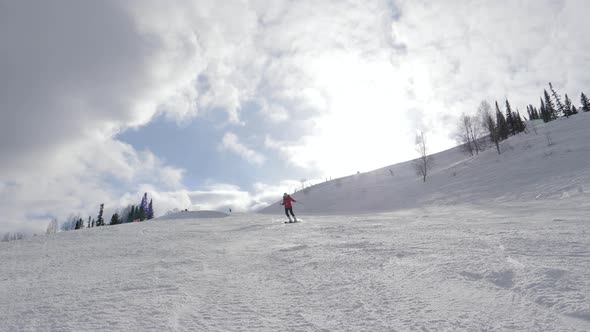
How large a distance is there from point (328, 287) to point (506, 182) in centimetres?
3002

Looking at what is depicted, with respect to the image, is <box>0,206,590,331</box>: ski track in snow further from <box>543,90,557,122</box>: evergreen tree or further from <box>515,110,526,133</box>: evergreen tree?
<box>543,90,557,122</box>: evergreen tree

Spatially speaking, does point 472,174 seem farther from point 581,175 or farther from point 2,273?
point 2,273

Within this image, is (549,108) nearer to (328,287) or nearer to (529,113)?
(529,113)

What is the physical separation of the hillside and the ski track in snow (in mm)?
14048

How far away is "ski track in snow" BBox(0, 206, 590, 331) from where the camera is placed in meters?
2.97

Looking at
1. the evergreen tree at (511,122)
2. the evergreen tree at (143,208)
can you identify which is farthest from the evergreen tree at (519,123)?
the evergreen tree at (143,208)

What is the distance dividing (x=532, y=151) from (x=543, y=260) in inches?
1630

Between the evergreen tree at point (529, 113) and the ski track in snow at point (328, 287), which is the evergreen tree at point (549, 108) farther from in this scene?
the ski track in snow at point (328, 287)

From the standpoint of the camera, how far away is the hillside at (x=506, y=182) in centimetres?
2062

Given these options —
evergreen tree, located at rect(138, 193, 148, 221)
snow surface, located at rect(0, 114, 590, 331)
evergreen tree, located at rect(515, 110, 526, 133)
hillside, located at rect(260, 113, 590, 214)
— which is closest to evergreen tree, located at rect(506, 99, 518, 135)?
evergreen tree, located at rect(515, 110, 526, 133)

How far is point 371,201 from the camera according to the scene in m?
37.6

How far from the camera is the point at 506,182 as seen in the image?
27203mm

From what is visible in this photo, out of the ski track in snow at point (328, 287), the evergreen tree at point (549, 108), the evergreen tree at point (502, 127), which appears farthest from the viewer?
the evergreen tree at point (549, 108)

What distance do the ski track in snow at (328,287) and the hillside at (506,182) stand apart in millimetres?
14048
